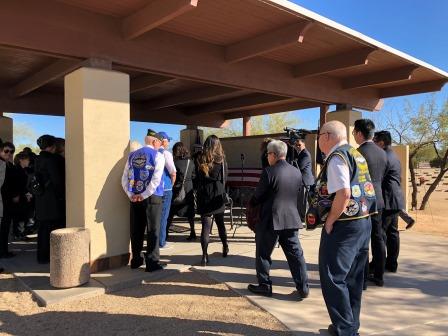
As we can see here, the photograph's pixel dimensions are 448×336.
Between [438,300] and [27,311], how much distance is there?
416 centimetres

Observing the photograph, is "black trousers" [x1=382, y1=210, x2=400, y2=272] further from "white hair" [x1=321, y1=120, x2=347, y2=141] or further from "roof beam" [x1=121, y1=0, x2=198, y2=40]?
"roof beam" [x1=121, y1=0, x2=198, y2=40]

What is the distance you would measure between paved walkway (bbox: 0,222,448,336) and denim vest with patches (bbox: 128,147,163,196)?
106 cm

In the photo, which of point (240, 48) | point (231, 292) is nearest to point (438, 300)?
point (231, 292)

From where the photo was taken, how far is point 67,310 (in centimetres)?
386

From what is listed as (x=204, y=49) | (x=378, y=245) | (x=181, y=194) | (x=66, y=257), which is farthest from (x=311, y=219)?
(x=181, y=194)

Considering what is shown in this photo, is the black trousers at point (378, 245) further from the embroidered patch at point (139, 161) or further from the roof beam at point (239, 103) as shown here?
the roof beam at point (239, 103)

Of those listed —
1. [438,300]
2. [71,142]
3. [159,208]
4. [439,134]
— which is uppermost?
[439,134]

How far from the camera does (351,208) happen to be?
2.93 metres

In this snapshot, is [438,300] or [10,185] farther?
[10,185]

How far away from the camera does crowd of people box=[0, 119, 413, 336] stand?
2973 millimetres

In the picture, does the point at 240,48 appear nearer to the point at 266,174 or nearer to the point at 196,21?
the point at 196,21

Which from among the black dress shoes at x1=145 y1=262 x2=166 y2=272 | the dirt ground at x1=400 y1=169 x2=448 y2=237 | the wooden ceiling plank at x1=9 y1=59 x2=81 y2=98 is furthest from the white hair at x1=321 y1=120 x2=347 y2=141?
the dirt ground at x1=400 y1=169 x2=448 y2=237

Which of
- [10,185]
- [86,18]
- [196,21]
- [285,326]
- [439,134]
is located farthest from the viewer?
[439,134]

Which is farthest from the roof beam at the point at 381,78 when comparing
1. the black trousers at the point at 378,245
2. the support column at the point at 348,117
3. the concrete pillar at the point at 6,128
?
the concrete pillar at the point at 6,128
